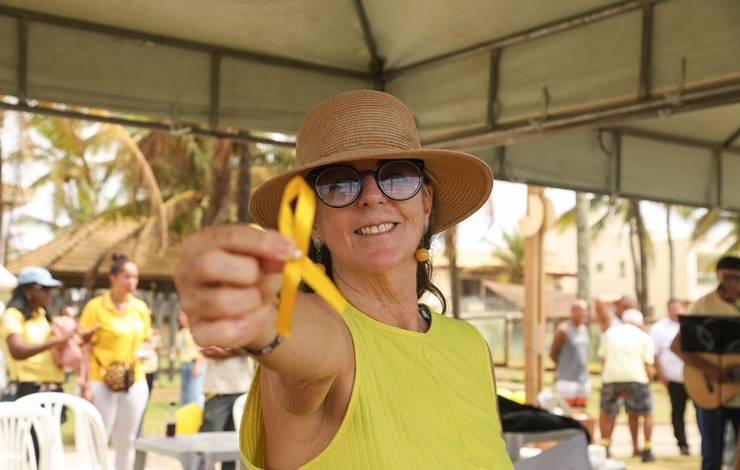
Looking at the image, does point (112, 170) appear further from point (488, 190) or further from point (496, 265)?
point (496, 265)

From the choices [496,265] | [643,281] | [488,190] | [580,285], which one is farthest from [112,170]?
[496,265]

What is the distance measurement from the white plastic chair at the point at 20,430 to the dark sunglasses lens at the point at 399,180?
11.3ft

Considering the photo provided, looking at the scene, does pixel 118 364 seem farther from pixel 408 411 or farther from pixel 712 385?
pixel 408 411

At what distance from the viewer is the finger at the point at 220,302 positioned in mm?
777

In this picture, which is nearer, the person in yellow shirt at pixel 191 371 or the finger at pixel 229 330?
the finger at pixel 229 330

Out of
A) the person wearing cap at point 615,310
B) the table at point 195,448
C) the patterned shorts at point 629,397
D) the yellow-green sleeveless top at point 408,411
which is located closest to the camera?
the yellow-green sleeveless top at point 408,411

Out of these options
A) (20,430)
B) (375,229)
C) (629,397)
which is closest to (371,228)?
(375,229)

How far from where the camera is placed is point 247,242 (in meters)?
0.78

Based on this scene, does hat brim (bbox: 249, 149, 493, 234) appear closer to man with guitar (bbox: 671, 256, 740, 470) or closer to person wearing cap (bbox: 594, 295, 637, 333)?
man with guitar (bbox: 671, 256, 740, 470)

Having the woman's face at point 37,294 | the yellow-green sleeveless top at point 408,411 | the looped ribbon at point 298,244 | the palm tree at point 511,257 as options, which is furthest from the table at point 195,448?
the palm tree at point 511,257

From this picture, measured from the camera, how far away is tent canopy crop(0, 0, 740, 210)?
353 cm

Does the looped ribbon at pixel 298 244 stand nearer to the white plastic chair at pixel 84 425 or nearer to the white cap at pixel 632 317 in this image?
the white plastic chair at pixel 84 425

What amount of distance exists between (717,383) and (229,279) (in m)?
6.09

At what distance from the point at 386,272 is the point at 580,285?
2613 cm
